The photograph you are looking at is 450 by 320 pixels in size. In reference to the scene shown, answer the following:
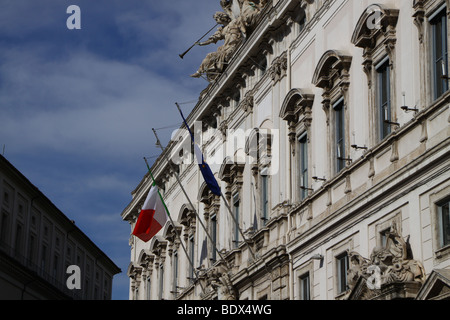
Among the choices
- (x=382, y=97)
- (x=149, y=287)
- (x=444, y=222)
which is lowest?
(x=444, y=222)

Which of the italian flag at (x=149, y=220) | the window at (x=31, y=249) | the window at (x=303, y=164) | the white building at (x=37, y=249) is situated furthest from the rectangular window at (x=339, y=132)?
the window at (x=31, y=249)

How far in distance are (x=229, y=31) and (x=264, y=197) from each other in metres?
8.20

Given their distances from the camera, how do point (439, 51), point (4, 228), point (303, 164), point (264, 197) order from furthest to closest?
point (4, 228) → point (264, 197) → point (303, 164) → point (439, 51)

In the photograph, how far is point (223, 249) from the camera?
38.6 metres

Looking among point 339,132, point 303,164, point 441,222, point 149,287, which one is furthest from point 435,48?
point 149,287

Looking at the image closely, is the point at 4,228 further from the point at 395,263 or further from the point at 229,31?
A: the point at 395,263

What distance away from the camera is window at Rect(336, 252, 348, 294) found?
88.4 ft

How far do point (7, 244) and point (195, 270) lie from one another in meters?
22.2

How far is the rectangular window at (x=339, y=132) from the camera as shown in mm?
27859

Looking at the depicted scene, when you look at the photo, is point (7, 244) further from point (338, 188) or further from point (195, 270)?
point (338, 188)

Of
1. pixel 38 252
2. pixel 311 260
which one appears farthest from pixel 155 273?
pixel 311 260

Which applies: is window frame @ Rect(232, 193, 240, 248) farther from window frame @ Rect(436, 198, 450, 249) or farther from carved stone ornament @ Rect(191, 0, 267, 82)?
window frame @ Rect(436, 198, 450, 249)

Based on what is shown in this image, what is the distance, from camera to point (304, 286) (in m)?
30.2

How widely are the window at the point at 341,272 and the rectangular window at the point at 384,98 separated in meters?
3.82
